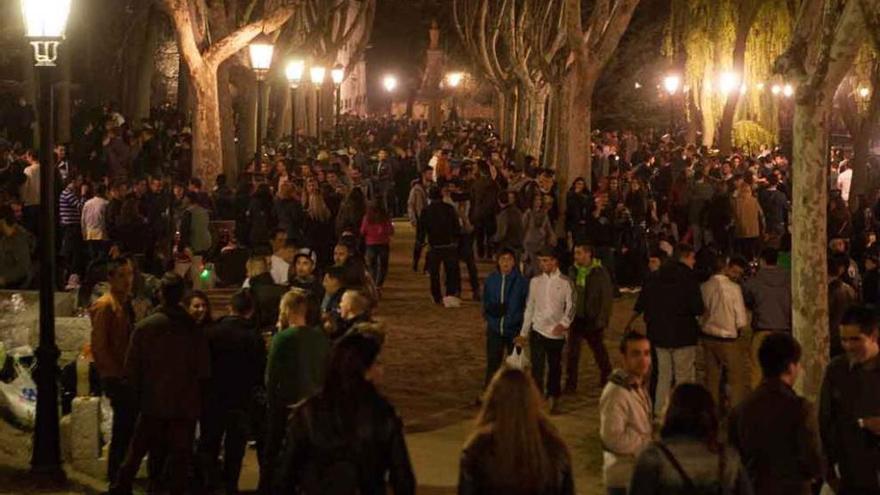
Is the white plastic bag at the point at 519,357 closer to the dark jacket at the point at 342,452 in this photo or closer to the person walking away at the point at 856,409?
the person walking away at the point at 856,409

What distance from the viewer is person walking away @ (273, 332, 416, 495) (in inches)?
293

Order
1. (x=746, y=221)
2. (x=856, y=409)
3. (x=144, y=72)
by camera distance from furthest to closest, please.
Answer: (x=144, y=72), (x=746, y=221), (x=856, y=409)

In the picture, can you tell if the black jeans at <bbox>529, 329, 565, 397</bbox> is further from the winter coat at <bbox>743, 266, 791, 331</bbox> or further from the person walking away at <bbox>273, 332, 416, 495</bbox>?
the person walking away at <bbox>273, 332, 416, 495</bbox>

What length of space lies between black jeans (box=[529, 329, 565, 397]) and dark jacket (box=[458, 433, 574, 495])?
7.71 metres

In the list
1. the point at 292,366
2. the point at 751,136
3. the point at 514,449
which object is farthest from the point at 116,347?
the point at 751,136

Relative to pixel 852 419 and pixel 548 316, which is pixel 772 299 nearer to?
pixel 548 316

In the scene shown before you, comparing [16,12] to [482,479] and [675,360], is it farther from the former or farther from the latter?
[482,479]

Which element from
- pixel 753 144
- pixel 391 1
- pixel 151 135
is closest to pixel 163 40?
pixel 753 144

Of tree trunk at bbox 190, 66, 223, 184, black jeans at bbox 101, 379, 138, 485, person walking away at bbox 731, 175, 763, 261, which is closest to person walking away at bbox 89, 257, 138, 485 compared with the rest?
black jeans at bbox 101, 379, 138, 485

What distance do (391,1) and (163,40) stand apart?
3305cm

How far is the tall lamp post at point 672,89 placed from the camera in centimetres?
4794

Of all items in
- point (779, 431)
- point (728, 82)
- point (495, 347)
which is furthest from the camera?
point (728, 82)

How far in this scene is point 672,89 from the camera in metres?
48.5

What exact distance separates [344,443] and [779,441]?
2.29 m
